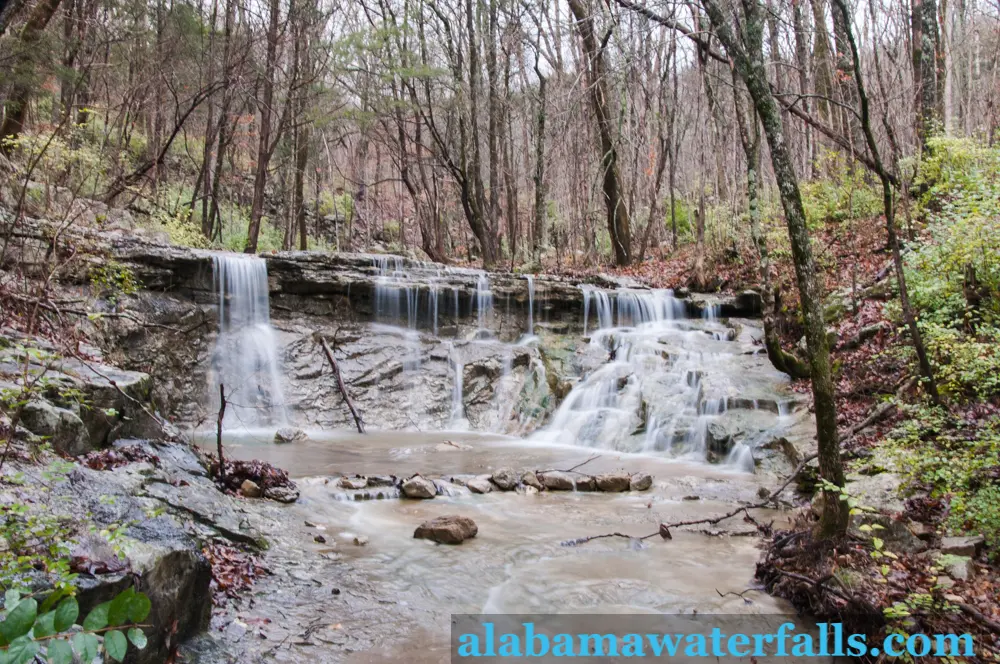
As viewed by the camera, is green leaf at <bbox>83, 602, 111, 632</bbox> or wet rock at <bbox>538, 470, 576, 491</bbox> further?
wet rock at <bbox>538, 470, 576, 491</bbox>

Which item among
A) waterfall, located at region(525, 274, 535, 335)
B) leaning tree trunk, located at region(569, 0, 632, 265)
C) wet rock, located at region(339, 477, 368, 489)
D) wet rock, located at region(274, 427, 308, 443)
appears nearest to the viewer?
wet rock, located at region(339, 477, 368, 489)

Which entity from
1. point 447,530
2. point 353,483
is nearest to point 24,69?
point 353,483

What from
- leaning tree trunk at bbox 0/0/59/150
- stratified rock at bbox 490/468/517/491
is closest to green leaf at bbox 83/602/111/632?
stratified rock at bbox 490/468/517/491

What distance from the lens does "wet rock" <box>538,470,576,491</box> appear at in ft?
26.9

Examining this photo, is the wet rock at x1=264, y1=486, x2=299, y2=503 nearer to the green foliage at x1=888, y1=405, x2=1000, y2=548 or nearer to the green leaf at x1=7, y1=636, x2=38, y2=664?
the green leaf at x1=7, y1=636, x2=38, y2=664

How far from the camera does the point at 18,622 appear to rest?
1266mm

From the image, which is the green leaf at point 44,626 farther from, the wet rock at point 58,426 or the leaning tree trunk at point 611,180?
the leaning tree trunk at point 611,180

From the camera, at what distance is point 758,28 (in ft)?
16.0

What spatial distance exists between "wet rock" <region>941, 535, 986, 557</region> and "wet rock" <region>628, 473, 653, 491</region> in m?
3.88

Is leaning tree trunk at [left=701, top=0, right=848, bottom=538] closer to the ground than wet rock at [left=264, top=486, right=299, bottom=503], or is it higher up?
higher up

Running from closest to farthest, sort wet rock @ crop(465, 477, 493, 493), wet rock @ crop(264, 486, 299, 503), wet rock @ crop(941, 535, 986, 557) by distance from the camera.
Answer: wet rock @ crop(941, 535, 986, 557) → wet rock @ crop(264, 486, 299, 503) → wet rock @ crop(465, 477, 493, 493)

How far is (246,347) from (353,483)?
668 centimetres

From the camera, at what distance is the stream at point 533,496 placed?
4.45 metres

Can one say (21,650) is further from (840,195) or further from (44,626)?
(840,195)
